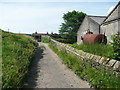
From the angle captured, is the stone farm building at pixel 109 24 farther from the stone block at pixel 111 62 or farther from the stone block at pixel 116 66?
the stone block at pixel 116 66

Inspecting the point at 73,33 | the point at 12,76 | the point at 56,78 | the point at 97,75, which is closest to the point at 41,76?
the point at 56,78

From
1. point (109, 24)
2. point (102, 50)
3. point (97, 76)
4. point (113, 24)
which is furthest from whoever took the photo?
point (109, 24)

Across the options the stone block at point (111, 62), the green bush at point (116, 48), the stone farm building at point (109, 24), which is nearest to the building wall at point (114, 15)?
the stone farm building at point (109, 24)

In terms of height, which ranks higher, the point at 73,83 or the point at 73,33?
the point at 73,33

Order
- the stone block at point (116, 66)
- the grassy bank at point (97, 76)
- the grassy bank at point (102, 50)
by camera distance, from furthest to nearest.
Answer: the grassy bank at point (102, 50), the stone block at point (116, 66), the grassy bank at point (97, 76)

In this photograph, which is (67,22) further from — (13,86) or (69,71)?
(13,86)

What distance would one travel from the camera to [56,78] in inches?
223

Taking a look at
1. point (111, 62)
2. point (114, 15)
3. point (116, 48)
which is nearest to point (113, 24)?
point (114, 15)

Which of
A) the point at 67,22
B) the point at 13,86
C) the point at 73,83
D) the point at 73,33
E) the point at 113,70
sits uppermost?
the point at 67,22

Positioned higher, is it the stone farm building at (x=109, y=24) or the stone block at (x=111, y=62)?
the stone farm building at (x=109, y=24)

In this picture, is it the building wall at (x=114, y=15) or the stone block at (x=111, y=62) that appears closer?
the stone block at (x=111, y=62)

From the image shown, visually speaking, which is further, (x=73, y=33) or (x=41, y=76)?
(x=73, y=33)

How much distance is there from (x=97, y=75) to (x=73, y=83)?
1019 millimetres

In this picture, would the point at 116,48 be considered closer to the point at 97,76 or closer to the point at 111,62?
the point at 111,62
